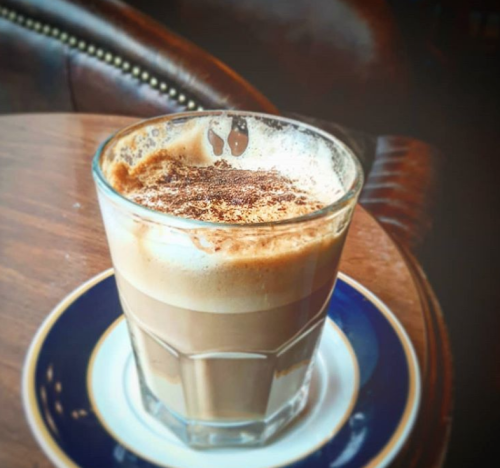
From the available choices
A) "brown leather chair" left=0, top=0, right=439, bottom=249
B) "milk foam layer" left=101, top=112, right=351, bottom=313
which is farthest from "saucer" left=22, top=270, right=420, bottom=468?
"brown leather chair" left=0, top=0, right=439, bottom=249

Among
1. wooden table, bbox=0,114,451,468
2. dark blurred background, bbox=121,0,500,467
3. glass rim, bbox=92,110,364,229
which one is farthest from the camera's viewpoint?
dark blurred background, bbox=121,0,500,467

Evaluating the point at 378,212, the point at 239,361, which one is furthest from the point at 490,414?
the point at 239,361

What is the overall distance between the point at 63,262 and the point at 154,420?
0.27 meters

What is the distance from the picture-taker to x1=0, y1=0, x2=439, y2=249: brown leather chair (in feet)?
3.82

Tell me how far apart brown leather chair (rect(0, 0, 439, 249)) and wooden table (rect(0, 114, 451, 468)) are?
11.6 inches

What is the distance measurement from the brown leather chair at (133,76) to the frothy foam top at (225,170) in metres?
0.60

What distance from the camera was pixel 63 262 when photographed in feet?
2.08

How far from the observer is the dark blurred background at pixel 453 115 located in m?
1.14

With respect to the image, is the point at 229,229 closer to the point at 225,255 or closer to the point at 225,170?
the point at 225,255

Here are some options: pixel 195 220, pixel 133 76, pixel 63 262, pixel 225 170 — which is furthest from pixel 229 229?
pixel 133 76

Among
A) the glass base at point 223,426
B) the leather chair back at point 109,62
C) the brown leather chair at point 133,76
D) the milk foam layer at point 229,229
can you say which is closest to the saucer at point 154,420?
the glass base at point 223,426

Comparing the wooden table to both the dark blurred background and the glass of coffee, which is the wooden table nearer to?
the glass of coffee

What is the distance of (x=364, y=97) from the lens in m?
1.83

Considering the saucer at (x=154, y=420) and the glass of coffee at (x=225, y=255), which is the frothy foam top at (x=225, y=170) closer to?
the glass of coffee at (x=225, y=255)
